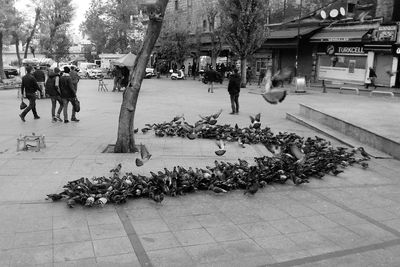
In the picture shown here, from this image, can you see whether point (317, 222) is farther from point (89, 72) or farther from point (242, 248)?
point (89, 72)

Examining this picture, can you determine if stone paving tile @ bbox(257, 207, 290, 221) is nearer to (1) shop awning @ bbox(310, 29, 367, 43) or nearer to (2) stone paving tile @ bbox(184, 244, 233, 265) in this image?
(2) stone paving tile @ bbox(184, 244, 233, 265)

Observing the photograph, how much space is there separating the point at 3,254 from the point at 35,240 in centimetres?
39

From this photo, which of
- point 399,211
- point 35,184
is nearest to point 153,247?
point 35,184

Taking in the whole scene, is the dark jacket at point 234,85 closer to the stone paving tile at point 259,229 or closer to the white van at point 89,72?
the stone paving tile at point 259,229

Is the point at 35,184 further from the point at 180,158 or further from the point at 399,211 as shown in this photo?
the point at 399,211

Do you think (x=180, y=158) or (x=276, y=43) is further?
(x=276, y=43)

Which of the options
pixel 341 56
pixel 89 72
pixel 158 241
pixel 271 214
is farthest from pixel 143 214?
pixel 89 72

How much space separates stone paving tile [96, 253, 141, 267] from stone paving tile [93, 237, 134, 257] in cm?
8

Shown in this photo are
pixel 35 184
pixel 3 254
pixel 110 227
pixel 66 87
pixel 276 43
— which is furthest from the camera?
pixel 276 43

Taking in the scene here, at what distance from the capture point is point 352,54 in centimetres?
2836

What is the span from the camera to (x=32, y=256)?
400 cm

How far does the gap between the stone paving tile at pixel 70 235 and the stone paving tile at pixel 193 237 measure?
3.30 ft

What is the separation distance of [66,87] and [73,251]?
837 cm

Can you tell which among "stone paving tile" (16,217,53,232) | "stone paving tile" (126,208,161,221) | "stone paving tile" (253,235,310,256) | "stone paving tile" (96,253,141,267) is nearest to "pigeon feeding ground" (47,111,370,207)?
"stone paving tile" (126,208,161,221)
